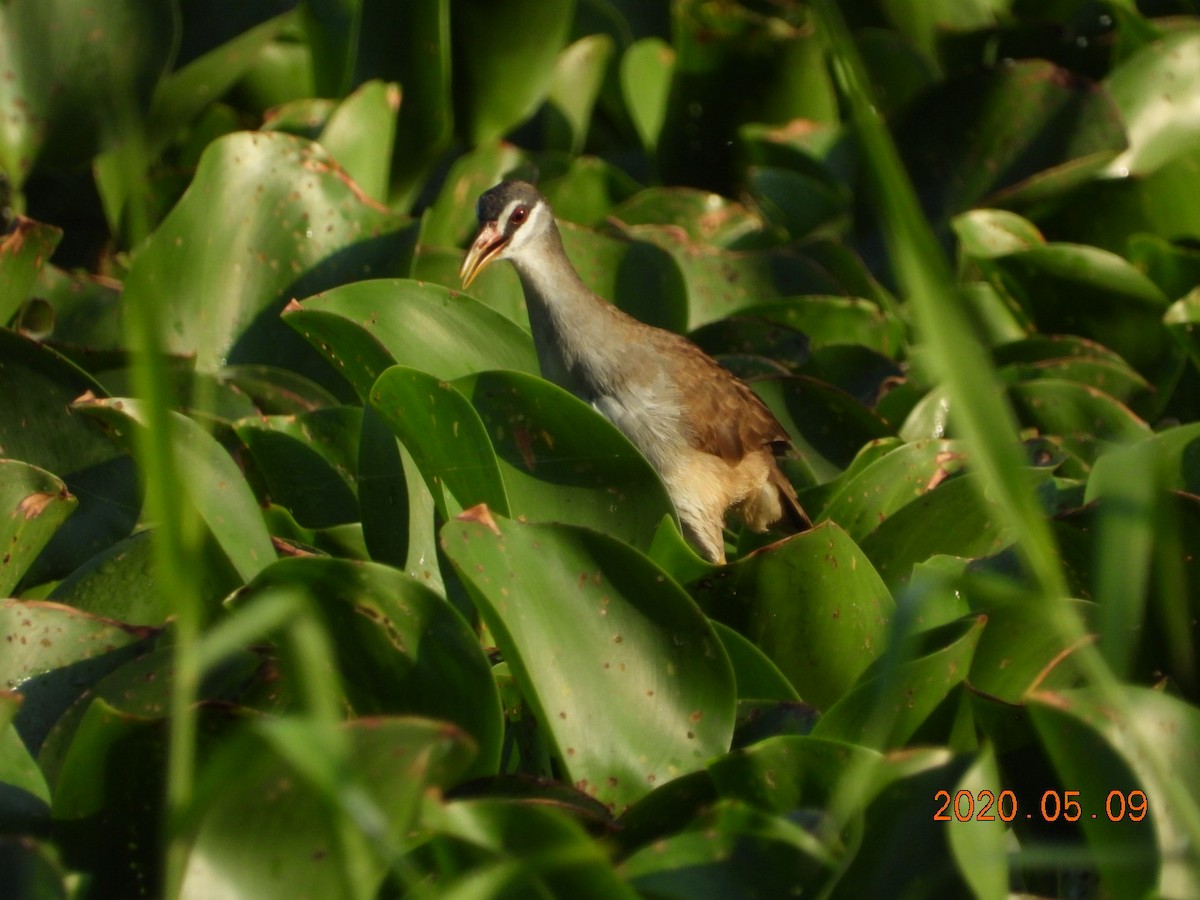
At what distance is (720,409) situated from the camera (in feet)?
11.7

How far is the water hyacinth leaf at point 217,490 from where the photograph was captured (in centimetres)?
230

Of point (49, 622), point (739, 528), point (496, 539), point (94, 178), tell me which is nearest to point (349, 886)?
point (496, 539)

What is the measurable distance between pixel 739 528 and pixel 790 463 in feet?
1.57

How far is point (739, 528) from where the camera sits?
390 centimetres

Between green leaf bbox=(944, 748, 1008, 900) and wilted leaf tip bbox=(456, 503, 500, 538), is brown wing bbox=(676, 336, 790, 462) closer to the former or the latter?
wilted leaf tip bbox=(456, 503, 500, 538)

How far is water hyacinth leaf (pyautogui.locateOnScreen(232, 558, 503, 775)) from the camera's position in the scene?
1993 mm

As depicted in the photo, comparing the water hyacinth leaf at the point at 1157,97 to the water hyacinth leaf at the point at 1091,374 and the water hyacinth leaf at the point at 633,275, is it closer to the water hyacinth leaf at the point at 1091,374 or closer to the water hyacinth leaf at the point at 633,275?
the water hyacinth leaf at the point at 1091,374

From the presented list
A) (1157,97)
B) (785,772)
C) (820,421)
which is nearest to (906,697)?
(785,772)

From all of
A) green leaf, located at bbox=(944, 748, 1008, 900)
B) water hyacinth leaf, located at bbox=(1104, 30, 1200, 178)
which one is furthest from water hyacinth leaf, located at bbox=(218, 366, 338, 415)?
water hyacinth leaf, located at bbox=(1104, 30, 1200, 178)

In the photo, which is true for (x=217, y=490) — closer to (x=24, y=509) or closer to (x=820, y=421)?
(x=24, y=509)

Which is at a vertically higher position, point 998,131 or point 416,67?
point 416,67

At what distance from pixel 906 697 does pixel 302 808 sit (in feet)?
2.76

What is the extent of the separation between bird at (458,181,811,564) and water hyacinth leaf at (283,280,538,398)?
22.0 inches

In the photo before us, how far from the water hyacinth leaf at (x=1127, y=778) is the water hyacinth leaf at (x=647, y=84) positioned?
3.10m
